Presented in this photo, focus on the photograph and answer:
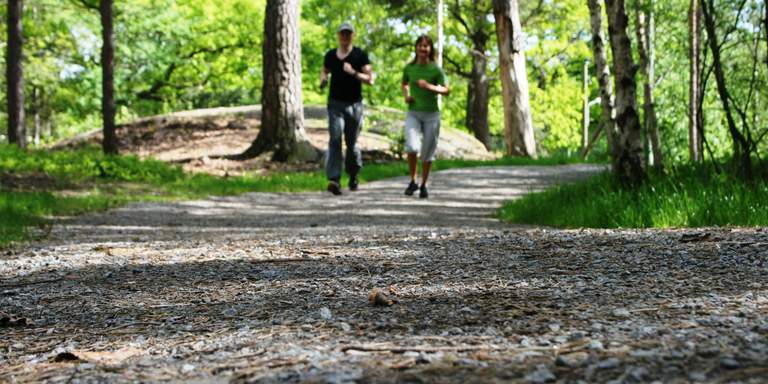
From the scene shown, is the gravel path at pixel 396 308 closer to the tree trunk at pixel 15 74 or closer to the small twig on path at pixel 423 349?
the small twig on path at pixel 423 349

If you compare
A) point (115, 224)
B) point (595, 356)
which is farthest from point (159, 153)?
point (595, 356)

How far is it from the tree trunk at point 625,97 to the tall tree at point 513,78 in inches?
494

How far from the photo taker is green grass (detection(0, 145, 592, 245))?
31.4 feet

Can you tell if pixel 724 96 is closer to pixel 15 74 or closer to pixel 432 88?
pixel 432 88

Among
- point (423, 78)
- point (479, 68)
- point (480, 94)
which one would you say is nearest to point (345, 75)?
point (423, 78)

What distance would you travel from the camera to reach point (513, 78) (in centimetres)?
2081

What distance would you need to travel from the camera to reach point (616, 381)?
1.98 meters

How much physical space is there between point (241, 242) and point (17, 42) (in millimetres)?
18410

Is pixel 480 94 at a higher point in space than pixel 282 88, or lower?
higher

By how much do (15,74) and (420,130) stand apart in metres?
15.6

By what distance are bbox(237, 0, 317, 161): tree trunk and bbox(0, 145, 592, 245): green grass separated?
1218mm

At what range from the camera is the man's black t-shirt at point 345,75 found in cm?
1043

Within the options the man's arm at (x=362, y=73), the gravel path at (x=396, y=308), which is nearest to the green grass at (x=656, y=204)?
the gravel path at (x=396, y=308)

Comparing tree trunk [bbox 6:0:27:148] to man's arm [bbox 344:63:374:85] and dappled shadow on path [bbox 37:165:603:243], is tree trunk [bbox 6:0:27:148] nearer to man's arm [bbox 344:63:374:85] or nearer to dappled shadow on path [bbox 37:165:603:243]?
dappled shadow on path [bbox 37:165:603:243]
